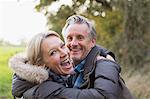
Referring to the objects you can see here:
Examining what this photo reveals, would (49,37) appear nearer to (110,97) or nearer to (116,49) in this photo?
(110,97)

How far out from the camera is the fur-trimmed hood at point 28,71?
216 cm

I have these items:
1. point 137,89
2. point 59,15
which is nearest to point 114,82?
point 137,89

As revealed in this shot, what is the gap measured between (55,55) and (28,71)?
17cm

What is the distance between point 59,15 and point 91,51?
908 cm

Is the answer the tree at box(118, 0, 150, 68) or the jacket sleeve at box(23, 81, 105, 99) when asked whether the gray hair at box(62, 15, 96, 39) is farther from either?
the tree at box(118, 0, 150, 68)

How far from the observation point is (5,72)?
1552cm

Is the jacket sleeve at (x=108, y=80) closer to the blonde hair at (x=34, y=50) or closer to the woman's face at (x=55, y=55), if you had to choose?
the woman's face at (x=55, y=55)

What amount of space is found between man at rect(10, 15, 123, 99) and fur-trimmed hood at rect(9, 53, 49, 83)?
5 cm

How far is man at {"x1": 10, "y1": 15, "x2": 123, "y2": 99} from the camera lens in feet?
7.11

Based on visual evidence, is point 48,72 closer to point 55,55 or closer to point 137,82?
point 55,55

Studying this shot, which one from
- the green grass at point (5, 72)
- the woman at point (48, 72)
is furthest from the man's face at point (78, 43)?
the green grass at point (5, 72)

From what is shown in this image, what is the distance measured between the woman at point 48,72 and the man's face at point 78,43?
204 millimetres

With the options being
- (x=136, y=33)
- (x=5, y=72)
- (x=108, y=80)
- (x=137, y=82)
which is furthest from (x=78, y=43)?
(x=5, y=72)

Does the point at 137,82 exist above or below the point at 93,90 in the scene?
below
